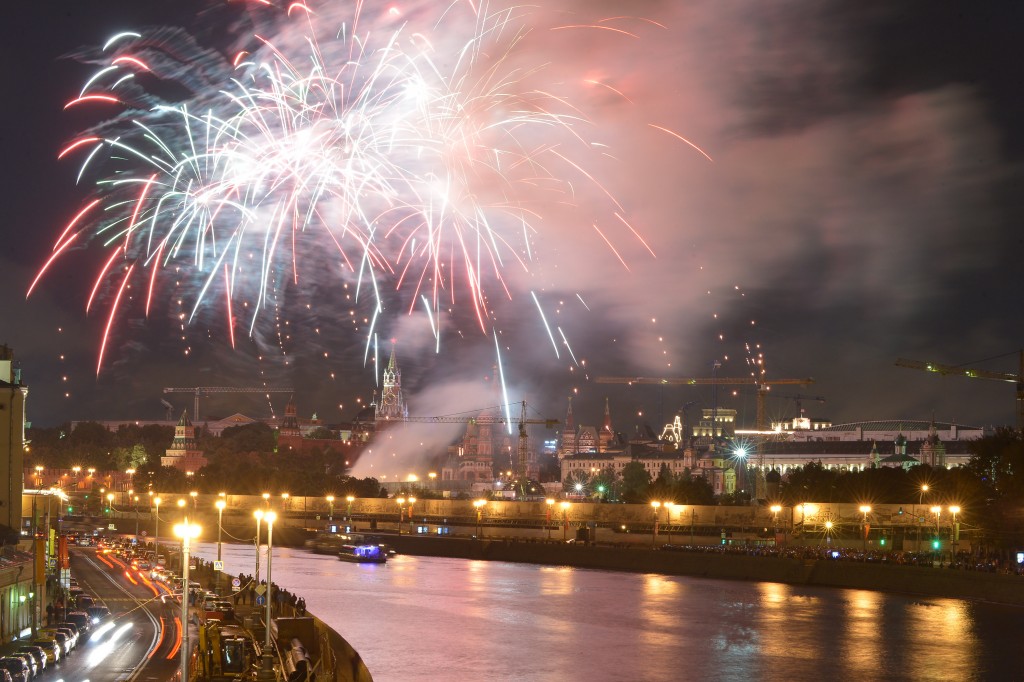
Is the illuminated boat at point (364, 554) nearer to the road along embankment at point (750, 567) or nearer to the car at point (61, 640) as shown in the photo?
the road along embankment at point (750, 567)

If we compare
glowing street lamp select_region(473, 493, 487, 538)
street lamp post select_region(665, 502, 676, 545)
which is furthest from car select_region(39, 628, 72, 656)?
glowing street lamp select_region(473, 493, 487, 538)


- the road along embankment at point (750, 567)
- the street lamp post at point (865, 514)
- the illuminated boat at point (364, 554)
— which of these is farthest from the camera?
the illuminated boat at point (364, 554)

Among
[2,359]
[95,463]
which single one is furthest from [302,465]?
[2,359]

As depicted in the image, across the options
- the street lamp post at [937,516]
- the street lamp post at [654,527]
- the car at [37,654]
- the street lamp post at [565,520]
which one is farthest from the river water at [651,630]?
the street lamp post at [565,520]

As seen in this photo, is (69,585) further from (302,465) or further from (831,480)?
(302,465)

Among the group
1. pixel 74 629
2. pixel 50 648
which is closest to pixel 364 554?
pixel 74 629
